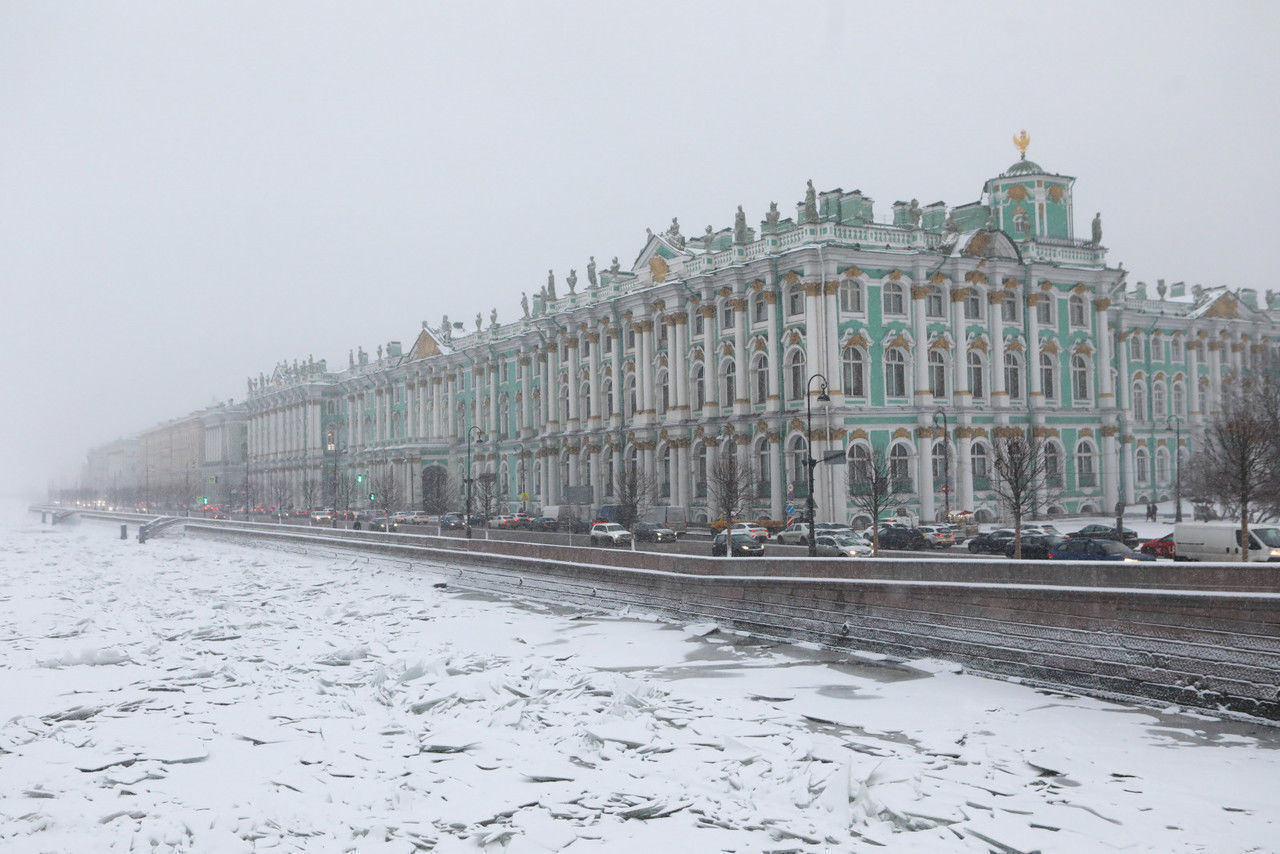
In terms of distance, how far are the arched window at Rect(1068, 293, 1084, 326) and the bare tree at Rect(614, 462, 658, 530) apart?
2675cm

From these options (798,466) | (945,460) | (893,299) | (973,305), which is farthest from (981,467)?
(798,466)

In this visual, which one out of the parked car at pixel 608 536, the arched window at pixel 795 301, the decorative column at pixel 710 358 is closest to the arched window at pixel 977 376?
the arched window at pixel 795 301

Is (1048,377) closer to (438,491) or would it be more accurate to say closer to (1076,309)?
(1076,309)

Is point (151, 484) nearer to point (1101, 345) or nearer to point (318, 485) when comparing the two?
point (318, 485)

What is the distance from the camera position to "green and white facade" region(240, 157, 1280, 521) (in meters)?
54.5

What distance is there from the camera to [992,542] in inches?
1606

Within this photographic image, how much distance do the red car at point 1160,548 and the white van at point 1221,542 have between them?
3.01 ft

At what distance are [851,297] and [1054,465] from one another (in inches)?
615

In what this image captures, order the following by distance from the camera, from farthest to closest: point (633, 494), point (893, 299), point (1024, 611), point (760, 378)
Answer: point (760, 378)
point (633, 494)
point (893, 299)
point (1024, 611)

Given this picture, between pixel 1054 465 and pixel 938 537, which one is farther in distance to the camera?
pixel 1054 465

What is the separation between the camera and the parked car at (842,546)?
39.2 m

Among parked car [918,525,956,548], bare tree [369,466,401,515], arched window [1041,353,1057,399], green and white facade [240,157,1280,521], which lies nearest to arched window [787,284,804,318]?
green and white facade [240,157,1280,521]

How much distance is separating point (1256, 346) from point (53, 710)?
77489mm

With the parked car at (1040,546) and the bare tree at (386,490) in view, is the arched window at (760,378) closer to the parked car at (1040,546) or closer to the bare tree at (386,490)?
the parked car at (1040,546)
